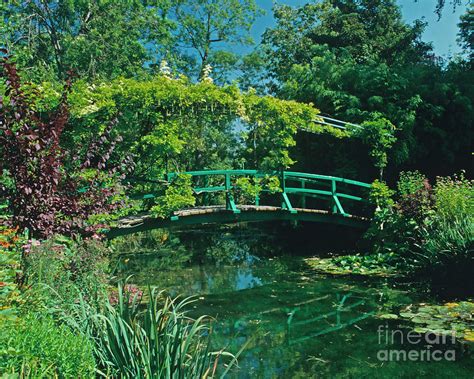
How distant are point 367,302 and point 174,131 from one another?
4.84 meters

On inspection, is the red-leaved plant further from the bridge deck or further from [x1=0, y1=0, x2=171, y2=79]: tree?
[x1=0, y1=0, x2=171, y2=79]: tree

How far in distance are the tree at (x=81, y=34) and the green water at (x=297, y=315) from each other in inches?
337

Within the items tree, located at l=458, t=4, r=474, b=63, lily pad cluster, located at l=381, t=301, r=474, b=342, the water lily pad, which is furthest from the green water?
tree, located at l=458, t=4, r=474, b=63

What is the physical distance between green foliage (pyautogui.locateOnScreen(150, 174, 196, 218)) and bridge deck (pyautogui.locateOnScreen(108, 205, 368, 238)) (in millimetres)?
214

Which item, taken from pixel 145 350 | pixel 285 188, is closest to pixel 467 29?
pixel 285 188

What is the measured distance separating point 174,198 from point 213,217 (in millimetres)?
1198

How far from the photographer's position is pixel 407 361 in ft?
15.6

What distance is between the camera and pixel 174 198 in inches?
348

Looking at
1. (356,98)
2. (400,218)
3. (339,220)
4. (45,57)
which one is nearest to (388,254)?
(400,218)

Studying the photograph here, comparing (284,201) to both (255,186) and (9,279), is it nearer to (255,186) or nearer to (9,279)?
(255,186)

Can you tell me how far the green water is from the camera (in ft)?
15.3

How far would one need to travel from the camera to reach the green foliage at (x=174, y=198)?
8.78 metres

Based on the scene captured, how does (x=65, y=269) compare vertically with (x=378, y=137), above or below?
below

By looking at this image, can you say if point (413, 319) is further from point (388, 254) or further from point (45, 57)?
point (45, 57)
